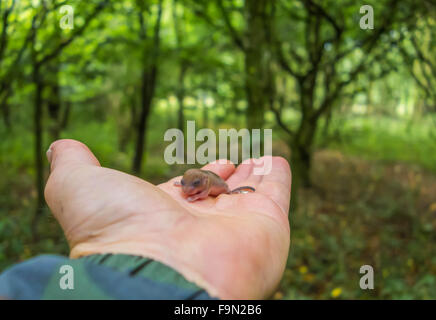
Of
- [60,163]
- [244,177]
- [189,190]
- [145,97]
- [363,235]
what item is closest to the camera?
[60,163]

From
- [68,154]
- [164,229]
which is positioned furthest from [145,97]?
[164,229]

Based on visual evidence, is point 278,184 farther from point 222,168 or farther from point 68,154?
point 68,154

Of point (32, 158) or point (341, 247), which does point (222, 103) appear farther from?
point (32, 158)

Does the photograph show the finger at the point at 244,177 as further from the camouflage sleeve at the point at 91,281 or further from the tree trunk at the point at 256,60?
the tree trunk at the point at 256,60

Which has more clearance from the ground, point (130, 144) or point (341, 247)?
point (130, 144)

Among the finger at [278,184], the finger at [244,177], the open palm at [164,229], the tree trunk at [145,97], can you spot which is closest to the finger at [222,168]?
the finger at [244,177]

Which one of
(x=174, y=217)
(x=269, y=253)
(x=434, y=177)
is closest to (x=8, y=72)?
(x=174, y=217)
